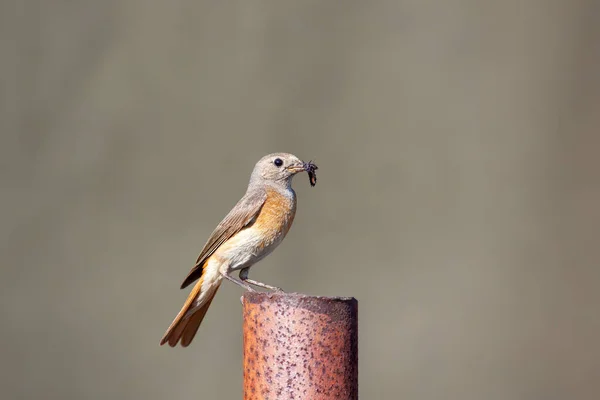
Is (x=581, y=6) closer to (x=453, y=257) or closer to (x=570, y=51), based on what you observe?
(x=570, y=51)

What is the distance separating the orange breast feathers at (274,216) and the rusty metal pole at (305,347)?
1356 millimetres

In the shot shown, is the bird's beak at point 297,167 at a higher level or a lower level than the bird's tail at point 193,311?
higher

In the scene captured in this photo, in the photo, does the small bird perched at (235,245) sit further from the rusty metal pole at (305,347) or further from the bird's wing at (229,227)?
the rusty metal pole at (305,347)

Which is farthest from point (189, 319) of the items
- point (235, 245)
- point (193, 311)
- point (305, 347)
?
point (305, 347)

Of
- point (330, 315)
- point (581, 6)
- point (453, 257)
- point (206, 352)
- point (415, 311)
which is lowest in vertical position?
point (330, 315)

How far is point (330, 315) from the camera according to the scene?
2389 millimetres

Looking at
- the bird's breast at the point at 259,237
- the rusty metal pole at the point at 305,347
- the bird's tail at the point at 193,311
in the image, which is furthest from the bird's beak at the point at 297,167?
the rusty metal pole at the point at 305,347

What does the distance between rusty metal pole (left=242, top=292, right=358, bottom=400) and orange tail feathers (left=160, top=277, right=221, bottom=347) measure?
1.24 m

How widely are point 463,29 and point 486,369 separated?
3.13 metres

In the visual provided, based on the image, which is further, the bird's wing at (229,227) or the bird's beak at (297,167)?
the bird's beak at (297,167)

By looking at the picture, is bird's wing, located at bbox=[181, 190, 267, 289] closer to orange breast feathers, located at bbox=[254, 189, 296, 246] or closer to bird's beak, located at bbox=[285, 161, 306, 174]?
orange breast feathers, located at bbox=[254, 189, 296, 246]

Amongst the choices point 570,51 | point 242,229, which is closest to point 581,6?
point 570,51

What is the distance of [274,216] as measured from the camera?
3.81 metres

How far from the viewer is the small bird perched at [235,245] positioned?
146 inches
